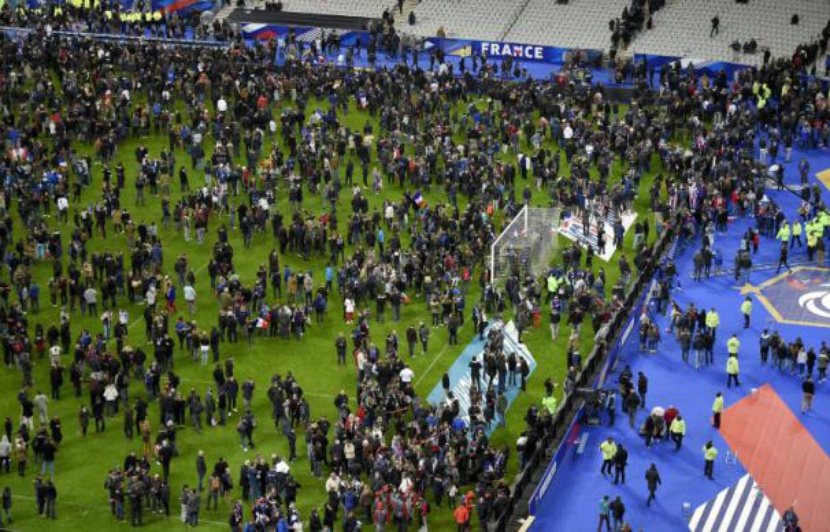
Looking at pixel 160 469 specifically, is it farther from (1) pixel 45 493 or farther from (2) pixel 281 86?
(2) pixel 281 86

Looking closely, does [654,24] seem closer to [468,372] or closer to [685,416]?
[468,372]

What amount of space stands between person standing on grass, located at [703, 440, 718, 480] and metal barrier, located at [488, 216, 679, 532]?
13.7 ft

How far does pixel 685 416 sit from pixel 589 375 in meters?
3.36

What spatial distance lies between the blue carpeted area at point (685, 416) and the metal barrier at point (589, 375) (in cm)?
69

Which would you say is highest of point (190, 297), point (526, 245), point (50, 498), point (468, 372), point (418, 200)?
point (418, 200)

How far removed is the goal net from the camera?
201ft

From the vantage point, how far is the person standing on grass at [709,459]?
164 feet

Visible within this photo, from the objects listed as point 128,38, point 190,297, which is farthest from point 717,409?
point 128,38

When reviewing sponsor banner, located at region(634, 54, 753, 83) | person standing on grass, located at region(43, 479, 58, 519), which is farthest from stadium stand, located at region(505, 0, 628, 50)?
person standing on grass, located at region(43, 479, 58, 519)

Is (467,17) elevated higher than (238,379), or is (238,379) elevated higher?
(467,17)

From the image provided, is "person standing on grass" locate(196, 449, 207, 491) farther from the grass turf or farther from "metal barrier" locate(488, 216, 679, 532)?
"metal barrier" locate(488, 216, 679, 532)

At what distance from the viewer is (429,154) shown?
234ft

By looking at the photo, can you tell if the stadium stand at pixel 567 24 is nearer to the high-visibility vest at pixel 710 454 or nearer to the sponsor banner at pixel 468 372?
the sponsor banner at pixel 468 372

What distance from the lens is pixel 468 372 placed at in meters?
56.4
